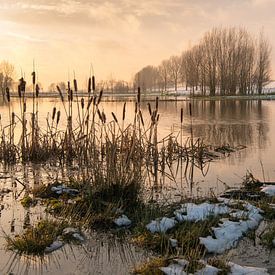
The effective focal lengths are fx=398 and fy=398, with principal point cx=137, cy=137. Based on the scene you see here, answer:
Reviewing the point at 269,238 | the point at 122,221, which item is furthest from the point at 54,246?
the point at 269,238

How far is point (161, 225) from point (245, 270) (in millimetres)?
1498

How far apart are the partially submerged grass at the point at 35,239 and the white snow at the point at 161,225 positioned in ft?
3.90

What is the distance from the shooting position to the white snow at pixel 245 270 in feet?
13.3

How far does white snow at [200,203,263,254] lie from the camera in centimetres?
484

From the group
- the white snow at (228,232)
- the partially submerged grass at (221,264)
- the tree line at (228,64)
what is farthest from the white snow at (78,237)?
the tree line at (228,64)

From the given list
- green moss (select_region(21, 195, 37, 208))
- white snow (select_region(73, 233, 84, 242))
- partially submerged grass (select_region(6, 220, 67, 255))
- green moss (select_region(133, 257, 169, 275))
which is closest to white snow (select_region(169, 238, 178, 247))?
green moss (select_region(133, 257, 169, 275))

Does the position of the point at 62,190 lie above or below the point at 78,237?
above

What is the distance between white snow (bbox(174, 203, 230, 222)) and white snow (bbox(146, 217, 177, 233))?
0.61ft

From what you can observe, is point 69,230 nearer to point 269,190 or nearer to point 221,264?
point 221,264

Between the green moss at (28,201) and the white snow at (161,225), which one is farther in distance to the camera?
the green moss at (28,201)

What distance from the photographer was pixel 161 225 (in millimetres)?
5371

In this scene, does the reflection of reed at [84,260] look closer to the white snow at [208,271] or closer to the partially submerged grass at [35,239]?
the partially submerged grass at [35,239]

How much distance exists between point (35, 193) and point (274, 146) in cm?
938

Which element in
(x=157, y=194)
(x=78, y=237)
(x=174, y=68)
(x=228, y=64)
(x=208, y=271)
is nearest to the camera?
(x=208, y=271)
